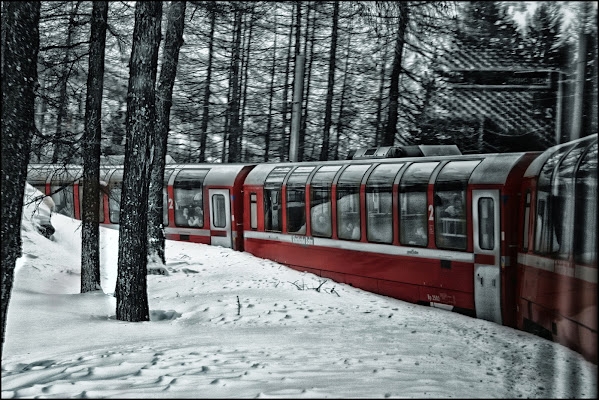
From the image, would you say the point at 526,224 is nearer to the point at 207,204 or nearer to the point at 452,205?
the point at 452,205

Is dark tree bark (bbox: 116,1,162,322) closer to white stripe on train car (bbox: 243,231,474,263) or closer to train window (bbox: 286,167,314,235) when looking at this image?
white stripe on train car (bbox: 243,231,474,263)

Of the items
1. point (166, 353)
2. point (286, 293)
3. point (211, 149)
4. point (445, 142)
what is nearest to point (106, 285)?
point (286, 293)

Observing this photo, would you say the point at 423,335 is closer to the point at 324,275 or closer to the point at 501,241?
the point at 501,241

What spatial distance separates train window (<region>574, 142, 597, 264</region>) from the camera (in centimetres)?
399

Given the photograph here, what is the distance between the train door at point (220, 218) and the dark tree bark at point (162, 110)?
12.7 ft

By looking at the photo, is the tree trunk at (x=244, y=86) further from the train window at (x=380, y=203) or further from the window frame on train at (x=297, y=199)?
the train window at (x=380, y=203)

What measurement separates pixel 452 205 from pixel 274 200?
18.7ft

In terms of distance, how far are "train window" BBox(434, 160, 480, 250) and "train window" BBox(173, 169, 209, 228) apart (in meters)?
9.02

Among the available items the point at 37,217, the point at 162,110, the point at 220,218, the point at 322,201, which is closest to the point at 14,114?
the point at 162,110

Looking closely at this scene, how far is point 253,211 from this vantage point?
53.8 ft

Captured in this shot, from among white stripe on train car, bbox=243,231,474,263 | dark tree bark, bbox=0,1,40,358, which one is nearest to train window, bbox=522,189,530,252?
white stripe on train car, bbox=243,231,474,263

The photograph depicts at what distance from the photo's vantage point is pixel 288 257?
48.9ft

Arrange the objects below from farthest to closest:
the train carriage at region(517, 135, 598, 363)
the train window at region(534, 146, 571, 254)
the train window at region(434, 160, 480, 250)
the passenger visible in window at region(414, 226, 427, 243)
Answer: the passenger visible in window at region(414, 226, 427, 243), the train window at region(434, 160, 480, 250), the train window at region(534, 146, 571, 254), the train carriage at region(517, 135, 598, 363)

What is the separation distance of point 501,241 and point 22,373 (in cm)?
668
